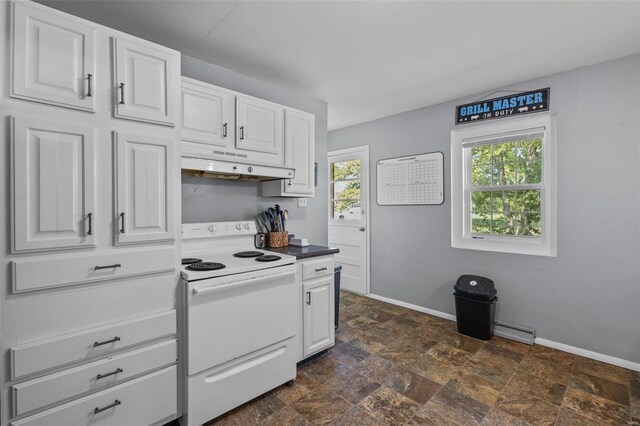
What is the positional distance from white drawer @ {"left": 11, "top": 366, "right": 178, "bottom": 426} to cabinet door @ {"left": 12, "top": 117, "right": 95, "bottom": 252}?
Answer: 76cm

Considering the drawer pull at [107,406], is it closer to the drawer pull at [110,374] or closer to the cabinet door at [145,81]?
the drawer pull at [110,374]

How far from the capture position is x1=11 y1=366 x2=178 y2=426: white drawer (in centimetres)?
140

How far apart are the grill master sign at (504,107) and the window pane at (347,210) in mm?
1741

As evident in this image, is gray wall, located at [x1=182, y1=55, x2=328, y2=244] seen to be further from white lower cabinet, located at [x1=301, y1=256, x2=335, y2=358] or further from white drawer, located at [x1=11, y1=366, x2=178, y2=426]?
white drawer, located at [x1=11, y1=366, x2=178, y2=426]

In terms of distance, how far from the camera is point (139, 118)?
1.62 metres

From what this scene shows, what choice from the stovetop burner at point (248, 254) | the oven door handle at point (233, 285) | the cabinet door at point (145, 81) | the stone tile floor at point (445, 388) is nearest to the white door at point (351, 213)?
the stone tile floor at point (445, 388)

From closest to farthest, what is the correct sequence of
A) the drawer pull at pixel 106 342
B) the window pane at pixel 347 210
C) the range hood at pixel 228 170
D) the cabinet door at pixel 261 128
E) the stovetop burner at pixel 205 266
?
the drawer pull at pixel 106 342
the stovetop burner at pixel 205 266
the range hood at pixel 228 170
the cabinet door at pixel 261 128
the window pane at pixel 347 210

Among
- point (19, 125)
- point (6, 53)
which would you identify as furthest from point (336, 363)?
point (6, 53)

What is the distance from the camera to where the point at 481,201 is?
129 inches

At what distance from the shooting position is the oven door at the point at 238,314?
1.71 metres

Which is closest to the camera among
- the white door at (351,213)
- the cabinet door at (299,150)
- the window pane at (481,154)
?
the cabinet door at (299,150)

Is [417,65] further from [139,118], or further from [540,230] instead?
[139,118]

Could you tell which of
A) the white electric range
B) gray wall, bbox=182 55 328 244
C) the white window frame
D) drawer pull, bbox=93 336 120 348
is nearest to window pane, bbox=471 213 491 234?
the white window frame

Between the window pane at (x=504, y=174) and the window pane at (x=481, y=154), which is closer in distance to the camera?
the window pane at (x=504, y=174)
